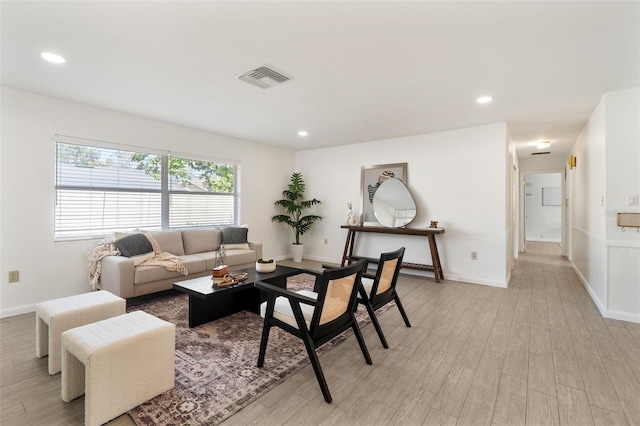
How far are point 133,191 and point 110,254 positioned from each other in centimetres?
102

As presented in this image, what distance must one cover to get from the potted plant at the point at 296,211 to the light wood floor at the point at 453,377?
10.5 feet

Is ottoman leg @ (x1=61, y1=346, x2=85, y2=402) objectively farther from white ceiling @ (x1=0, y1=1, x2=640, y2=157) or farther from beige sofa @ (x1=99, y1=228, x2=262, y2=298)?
white ceiling @ (x1=0, y1=1, x2=640, y2=157)

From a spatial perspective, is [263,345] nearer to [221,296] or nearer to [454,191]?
[221,296]

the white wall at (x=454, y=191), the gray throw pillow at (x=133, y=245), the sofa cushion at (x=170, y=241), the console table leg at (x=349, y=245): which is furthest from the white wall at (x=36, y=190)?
the white wall at (x=454, y=191)

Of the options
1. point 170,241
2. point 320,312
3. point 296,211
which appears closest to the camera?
point 320,312

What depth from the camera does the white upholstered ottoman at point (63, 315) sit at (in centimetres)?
199

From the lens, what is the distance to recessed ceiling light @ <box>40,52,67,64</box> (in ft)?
7.80

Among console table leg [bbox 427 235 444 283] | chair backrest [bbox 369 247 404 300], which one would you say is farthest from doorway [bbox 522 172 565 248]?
chair backrest [bbox 369 247 404 300]

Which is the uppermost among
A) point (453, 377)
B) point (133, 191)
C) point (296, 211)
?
point (133, 191)

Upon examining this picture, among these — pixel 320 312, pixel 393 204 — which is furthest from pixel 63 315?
pixel 393 204

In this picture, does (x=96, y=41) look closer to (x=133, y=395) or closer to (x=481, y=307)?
(x=133, y=395)

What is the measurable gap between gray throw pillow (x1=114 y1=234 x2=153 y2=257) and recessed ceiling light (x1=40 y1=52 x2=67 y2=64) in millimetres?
1902

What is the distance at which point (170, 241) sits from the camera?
4102 millimetres

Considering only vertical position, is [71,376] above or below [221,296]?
below
